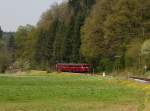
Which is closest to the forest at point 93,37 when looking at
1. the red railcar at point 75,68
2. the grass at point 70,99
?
the red railcar at point 75,68

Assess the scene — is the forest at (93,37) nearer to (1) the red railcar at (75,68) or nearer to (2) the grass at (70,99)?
(1) the red railcar at (75,68)

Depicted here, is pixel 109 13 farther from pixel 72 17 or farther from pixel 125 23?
pixel 72 17

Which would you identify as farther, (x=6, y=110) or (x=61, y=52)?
(x=61, y=52)

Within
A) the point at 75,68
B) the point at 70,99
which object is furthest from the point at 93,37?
the point at 70,99

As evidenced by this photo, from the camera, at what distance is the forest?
89625mm

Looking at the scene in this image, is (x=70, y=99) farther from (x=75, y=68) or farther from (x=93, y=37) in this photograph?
(x=75, y=68)

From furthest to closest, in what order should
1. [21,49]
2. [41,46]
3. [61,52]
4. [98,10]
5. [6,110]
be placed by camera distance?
[21,49] → [41,46] → [61,52] → [98,10] → [6,110]

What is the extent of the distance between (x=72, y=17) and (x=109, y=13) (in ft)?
109

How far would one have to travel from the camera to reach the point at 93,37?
100m

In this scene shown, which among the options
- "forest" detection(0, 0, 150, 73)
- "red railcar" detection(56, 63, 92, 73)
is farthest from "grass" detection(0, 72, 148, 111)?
"red railcar" detection(56, 63, 92, 73)

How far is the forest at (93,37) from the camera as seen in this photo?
294 feet

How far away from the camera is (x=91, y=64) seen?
113312 millimetres

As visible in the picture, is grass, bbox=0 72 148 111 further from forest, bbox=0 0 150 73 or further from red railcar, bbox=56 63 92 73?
red railcar, bbox=56 63 92 73

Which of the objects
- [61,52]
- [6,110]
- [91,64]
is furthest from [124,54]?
[6,110]
